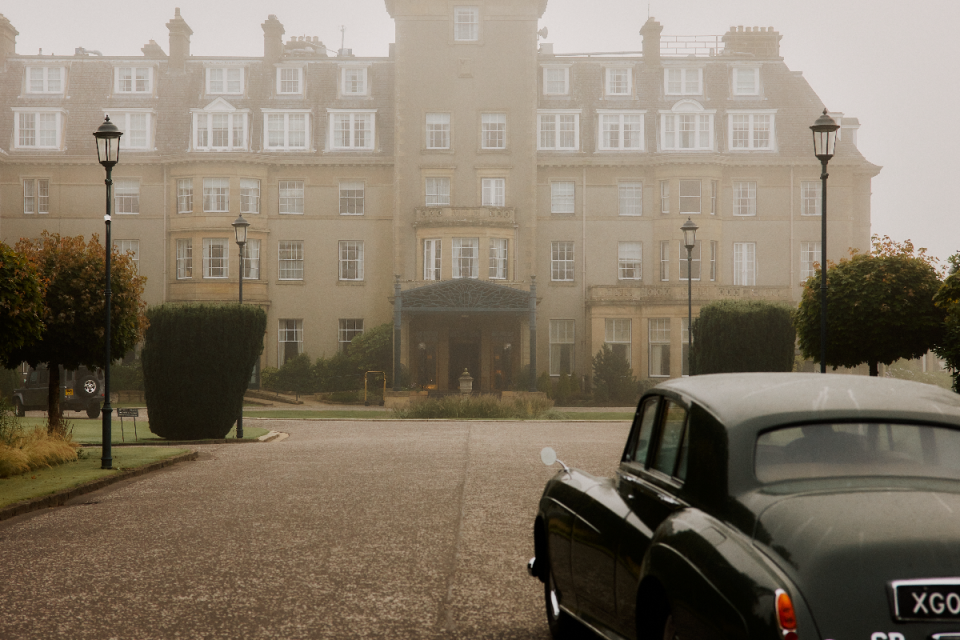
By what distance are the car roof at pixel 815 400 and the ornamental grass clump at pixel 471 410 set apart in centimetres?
2594

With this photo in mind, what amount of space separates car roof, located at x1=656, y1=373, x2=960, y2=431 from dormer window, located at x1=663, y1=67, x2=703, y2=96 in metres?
46.5

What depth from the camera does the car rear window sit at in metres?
3.75

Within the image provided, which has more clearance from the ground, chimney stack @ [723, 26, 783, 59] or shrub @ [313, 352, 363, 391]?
chimney stack @ [723, 26, 783, 59]

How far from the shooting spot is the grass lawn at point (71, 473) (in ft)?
40.1

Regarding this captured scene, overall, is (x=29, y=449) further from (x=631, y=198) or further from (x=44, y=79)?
(x=44, y=79)

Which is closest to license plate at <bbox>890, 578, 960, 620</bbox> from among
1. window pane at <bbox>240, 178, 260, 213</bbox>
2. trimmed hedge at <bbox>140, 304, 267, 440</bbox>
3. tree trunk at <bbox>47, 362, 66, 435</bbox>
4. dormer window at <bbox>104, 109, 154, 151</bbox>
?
tree trunk at <bbox>47, 362, 66, 435</bbox>

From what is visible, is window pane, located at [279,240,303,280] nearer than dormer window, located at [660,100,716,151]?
Yes

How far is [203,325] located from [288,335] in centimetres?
2566

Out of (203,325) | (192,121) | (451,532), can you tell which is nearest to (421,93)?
(192,121)

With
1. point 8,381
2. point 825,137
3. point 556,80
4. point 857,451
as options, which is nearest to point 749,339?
point 825,137

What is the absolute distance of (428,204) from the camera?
4594 cm

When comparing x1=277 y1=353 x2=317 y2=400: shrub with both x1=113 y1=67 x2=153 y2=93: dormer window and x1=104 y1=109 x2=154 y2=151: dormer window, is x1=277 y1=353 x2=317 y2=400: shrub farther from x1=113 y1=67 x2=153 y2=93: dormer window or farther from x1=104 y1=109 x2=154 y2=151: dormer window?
x1=113 y1=67 x2=153 y2=93: dormer window

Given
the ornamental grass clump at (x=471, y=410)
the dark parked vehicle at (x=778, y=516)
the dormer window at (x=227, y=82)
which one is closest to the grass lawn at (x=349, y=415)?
the ornamental grass clump at (x=471, y=410)

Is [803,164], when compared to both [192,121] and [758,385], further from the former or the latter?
[758,385]
